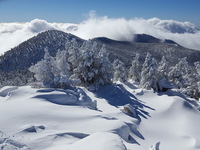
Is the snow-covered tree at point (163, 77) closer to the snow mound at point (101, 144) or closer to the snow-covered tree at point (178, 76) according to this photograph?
the snow-covered tree at point (178, 76)

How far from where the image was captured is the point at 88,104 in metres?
27.5

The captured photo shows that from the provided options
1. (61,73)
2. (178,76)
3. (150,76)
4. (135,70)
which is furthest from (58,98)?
(135,70)

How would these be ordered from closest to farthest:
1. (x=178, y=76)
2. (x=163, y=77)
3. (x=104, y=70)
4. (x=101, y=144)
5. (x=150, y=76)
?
(x=101, y=144)
(x=104, y=70)
(x=150, y=76)
(x=163, y=77)
(x=178, y=76)

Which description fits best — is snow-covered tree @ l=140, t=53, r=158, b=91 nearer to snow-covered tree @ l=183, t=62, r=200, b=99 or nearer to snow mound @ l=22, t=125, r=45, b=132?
snow-covered tree @ l=183, t=62, r=200, b=99

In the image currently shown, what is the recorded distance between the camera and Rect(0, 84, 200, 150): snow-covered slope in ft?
46.5

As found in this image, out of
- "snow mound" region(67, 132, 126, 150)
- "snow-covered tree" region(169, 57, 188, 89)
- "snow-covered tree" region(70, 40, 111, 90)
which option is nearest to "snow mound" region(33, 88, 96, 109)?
"snow mound" region(67, 132, 126, 150)

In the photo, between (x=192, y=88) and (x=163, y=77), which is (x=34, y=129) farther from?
(x=192, y=88)

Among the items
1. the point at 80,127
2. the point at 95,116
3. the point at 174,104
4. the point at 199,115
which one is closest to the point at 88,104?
the point at 95,116

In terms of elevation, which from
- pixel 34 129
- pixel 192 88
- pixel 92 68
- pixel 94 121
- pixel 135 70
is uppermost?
pixel 92 68

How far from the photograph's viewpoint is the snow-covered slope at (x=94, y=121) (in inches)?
558

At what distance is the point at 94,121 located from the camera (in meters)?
20.5

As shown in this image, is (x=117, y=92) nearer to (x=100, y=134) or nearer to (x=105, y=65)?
(x=105, y=65)

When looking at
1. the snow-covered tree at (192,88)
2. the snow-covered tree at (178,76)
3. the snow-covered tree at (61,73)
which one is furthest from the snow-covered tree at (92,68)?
the snow-covered tree at (192,88)

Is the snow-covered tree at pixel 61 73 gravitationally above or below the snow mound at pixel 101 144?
above
